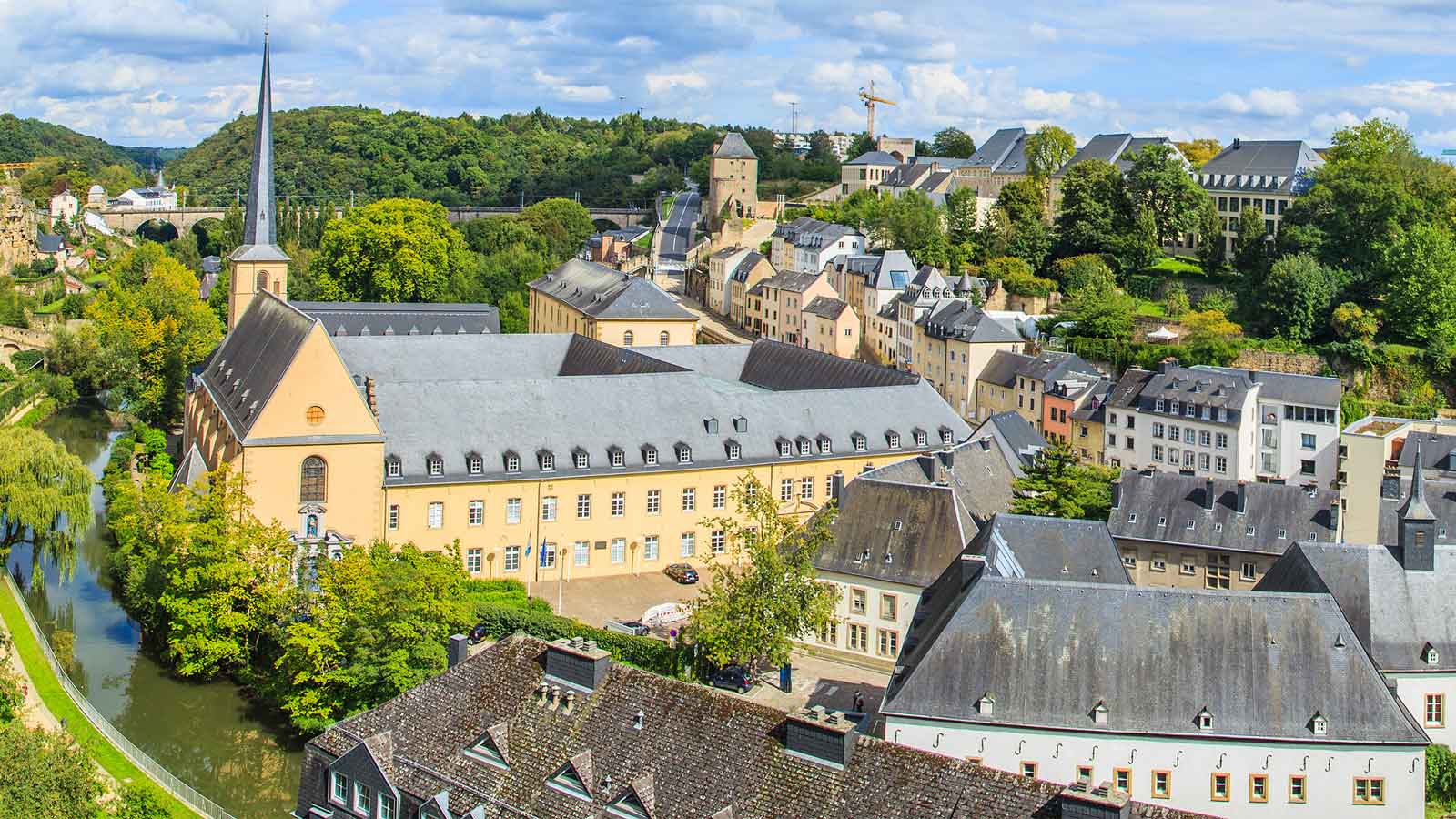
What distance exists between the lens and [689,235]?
11919 centimetres

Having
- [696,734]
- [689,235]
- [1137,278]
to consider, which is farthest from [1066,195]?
[696,734]

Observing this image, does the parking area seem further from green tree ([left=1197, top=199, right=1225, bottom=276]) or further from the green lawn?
green tree ([left=1197, top=199, right=1225, bottom=276])

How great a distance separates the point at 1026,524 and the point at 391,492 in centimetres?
2025

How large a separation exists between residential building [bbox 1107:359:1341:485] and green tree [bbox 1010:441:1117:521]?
38.6 ft

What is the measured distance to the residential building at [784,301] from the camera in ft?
289

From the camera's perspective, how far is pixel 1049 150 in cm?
10206

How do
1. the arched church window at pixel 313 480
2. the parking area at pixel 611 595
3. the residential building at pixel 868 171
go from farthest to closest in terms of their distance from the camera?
1. the residential building at pixel 868 171
2. the arched church window at pixel 313 480
3. the parking area at pixel 611 595

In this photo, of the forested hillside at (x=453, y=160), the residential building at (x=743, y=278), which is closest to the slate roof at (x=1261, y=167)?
the residential building at (x=743, y=278)

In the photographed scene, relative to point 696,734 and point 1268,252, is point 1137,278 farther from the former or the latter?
point 696,734

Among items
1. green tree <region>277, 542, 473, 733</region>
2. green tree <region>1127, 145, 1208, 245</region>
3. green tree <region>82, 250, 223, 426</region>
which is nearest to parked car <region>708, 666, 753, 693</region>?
green tree <region>277, 542, 473, 733</region>

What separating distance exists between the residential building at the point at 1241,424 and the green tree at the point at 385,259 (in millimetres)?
50426

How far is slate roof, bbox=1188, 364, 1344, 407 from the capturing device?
6059cm

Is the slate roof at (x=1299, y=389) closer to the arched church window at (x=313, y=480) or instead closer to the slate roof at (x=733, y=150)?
the arched church window at (x=313, y=480)

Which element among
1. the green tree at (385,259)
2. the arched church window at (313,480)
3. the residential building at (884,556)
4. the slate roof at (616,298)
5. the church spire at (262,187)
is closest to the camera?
the residential building at (884,556)
